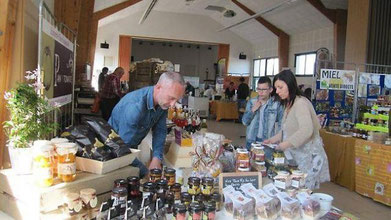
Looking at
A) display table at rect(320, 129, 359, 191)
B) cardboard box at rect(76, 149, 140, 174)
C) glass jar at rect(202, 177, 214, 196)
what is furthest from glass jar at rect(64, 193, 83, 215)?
display table at rect(320, 129, 359, 191)

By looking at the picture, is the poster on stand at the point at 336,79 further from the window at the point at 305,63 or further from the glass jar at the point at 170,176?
the window at the point at 305,63

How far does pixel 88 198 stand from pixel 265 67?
17.0 m

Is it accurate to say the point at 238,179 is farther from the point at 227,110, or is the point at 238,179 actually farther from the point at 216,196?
the point at 227,110

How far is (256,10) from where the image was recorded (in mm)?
14367

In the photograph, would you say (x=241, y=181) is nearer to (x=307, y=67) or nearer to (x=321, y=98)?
(x=321, y=98)

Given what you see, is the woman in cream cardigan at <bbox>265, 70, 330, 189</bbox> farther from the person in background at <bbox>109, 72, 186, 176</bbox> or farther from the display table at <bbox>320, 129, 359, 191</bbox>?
the display table at <bbox>320, 129, 359, 191</bbox>

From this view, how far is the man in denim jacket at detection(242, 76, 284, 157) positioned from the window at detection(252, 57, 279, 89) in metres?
13.3

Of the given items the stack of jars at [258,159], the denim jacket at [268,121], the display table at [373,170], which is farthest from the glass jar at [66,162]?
the display table at [373,170]

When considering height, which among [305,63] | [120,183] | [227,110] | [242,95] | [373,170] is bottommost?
[373,170]

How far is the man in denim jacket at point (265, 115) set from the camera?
347 cm

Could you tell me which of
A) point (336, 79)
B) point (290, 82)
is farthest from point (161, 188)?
point (336, 79)

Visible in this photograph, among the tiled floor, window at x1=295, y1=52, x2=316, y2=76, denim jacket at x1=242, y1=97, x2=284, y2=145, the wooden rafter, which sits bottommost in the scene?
the tiled floor

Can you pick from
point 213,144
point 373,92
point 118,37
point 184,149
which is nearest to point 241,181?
point 213,144

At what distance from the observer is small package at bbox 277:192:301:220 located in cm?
161
